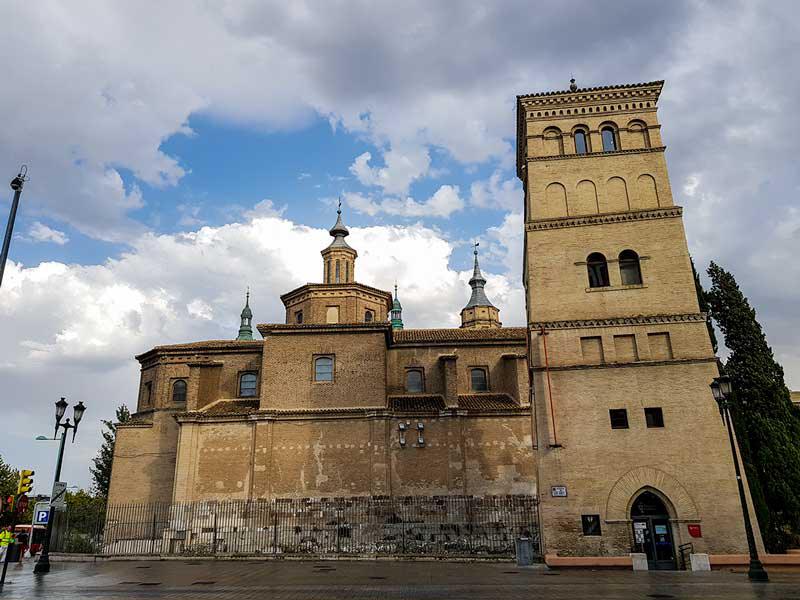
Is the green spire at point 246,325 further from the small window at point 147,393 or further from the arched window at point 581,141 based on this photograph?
the arched window at point 581,141

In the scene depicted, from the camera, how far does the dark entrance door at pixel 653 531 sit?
1861cm

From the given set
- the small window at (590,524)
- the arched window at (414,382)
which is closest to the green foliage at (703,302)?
the small window at (590,524)

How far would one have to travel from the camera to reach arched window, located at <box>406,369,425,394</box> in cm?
3331

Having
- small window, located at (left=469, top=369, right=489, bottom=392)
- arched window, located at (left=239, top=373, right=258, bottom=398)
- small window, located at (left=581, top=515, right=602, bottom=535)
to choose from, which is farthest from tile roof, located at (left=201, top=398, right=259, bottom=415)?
small window, located at (left=581, top=515, right=602, bottom=535)

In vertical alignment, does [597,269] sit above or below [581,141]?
below

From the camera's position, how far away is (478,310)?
6675cm

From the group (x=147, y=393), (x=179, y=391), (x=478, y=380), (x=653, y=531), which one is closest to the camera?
(x=653, y=531)

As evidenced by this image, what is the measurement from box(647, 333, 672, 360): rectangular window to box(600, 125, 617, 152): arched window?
26.9ft

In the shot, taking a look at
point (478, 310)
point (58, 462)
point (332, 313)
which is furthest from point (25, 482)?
point (478, 310)

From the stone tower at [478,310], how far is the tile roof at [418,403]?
33.0m

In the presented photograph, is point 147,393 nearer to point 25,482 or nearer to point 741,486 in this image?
point 25,482

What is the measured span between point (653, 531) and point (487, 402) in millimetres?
12996

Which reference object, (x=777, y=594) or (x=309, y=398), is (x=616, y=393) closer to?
(x=777, y=594)

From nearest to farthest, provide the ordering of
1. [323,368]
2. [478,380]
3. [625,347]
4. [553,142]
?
1. [625,347]
2. [553,142]
3. [323,368]
4. [478,380]
